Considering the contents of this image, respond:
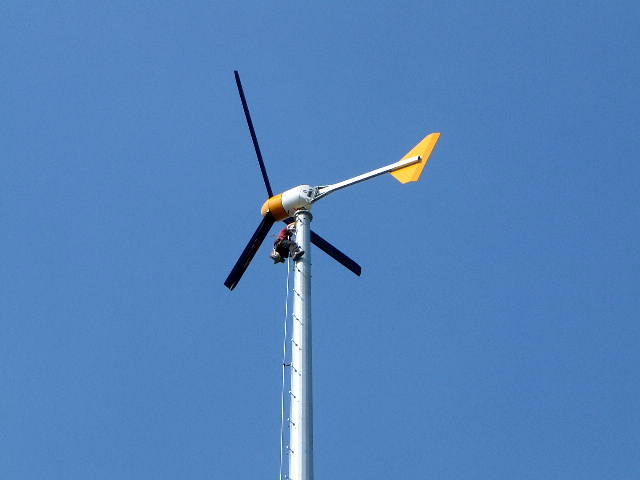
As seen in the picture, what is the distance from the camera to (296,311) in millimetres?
25312

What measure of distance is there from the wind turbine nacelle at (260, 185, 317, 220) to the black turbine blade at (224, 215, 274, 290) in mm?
345

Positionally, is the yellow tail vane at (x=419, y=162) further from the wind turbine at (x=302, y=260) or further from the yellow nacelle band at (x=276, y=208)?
the yellow nacelle band at (x=276, y=208)

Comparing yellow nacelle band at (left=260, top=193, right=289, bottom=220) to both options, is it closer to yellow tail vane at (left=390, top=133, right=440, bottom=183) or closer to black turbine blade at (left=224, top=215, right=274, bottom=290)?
black turbine blade at (left=224, top=215, right=274, bottom=290)

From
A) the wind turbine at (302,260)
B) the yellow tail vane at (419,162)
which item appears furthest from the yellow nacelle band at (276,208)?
the yellow tail vane at (419,162)

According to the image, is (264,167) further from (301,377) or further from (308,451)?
(308,451)

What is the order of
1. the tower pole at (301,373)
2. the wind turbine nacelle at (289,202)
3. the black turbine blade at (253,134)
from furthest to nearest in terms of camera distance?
the black turbine blade at (253,134) < the wind turbine nacelle at (289,202) < the tower pole at (301,373)

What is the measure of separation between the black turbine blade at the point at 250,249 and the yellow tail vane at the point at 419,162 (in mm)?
4242

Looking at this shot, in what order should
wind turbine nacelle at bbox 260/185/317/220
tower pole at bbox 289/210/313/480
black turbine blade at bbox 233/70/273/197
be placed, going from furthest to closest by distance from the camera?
black turbine blade at bbox 233/70/273/197 < wind turbine nacelle at bbox 260/185/317/220 < tower pole at bbox 289/210/313/480

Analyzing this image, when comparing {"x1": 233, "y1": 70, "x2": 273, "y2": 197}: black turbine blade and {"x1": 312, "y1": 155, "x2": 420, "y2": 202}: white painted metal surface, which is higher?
{"x1": 233, "y1": 70, "x2": 273, "y2": 197}: black turbine blade

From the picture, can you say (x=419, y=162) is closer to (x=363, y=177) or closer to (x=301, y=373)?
(x=363, y=177)

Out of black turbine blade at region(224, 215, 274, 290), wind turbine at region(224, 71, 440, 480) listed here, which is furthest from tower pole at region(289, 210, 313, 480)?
black turbine blade at region(224, 215, 274, 290)

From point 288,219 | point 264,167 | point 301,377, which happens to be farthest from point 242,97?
point 301,377

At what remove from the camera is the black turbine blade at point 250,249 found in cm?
3069

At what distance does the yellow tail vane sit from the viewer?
99.8ft
